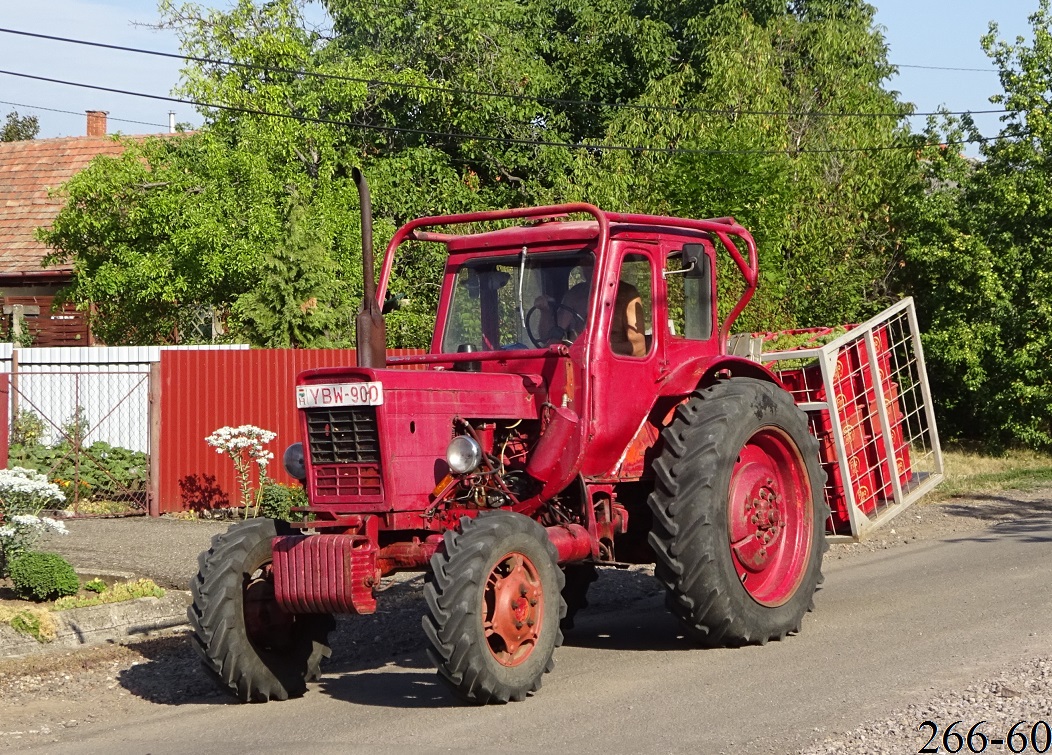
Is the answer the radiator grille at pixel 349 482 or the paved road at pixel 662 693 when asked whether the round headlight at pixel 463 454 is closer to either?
the radiator grille at pixel 349 482

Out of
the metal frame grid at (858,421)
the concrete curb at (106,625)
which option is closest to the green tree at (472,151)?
the metal frame grid at (858,421)

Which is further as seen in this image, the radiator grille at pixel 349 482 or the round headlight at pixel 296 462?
the round headlight at pixel 296 462

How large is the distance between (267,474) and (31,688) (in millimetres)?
9137

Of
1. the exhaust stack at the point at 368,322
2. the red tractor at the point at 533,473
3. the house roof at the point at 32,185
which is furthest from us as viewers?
the house roof at the point at 32,185

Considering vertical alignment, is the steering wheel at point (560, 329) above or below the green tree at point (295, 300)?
below

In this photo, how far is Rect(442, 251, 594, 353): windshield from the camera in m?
8.24

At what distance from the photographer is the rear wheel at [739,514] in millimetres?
7902

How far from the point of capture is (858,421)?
38.8 ft

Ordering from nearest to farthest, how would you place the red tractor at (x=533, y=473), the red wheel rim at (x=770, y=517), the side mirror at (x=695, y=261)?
1. the red tractor at (x=533, y=473)
2. the red wheel rim at (x=770, y=517)
3. the side mirror at (x=695, y=261)

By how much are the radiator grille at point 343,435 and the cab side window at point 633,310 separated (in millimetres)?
1723

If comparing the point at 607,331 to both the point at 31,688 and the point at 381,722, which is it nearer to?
the point at 381,722

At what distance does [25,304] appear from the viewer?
3073 centimetres
